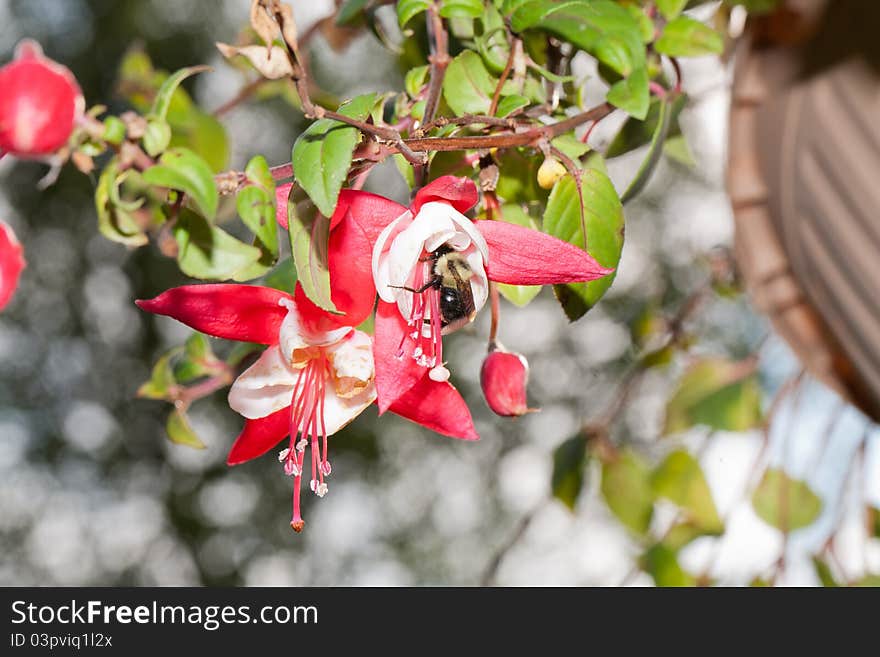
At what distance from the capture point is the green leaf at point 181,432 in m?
0.45

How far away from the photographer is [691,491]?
1.98 ft

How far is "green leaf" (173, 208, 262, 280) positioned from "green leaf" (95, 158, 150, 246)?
0.10 ft

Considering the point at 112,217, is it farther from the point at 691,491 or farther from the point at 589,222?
the point at 691,491

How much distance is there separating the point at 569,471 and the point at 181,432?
0.91 feet

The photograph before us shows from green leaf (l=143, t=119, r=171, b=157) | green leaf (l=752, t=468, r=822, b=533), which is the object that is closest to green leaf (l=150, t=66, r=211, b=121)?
green leaf (l=143, t=119, r=171, b=157)

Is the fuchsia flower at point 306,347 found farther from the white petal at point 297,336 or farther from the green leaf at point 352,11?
the green leaf at point 352,11

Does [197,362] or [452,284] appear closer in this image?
[452,284]

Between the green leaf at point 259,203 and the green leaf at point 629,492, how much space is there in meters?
0.38

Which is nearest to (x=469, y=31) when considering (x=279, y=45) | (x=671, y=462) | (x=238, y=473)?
(x=279, y=45)

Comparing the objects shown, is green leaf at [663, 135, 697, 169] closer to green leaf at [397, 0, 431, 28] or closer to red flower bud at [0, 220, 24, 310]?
green leaf at [397, 0, 431, 28]

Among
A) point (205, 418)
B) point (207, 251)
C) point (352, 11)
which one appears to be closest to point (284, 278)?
point (207, 251)

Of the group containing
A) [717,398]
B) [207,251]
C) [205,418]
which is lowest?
[205,418]

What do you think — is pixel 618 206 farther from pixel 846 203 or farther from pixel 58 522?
pixel 58 522

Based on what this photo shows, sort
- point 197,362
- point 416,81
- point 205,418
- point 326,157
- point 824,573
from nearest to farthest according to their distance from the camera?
point 326,157, point 416,81, point 197,362, point 824,573, point 205,418
